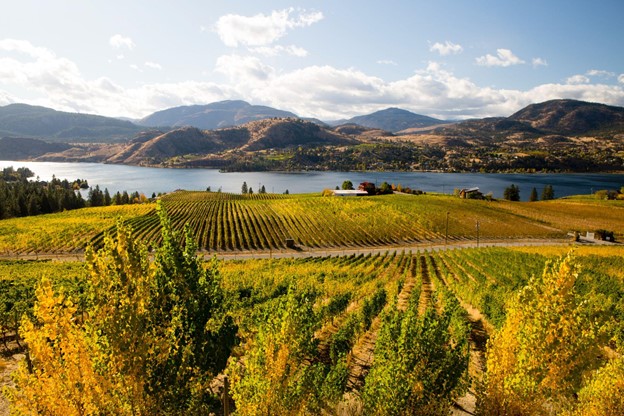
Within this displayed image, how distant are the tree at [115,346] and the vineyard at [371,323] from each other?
7.86 ft

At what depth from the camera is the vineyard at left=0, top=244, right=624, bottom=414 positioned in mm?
13719

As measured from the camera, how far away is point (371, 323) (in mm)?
35156

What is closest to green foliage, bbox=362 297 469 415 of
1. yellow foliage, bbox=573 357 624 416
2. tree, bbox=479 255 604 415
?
tree, bbox=479 255 604 415

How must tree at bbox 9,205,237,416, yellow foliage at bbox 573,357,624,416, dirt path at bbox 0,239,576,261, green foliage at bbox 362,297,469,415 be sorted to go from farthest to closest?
dirt path at bbox 0,239,576,261, green foliage at bbox 362,297,469,415, yellow foliage at bbox 573,357,624,416, tree at bbox 9,205,237,416

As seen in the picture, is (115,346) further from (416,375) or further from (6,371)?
(6,371)

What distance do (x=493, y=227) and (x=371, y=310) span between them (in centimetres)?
8490

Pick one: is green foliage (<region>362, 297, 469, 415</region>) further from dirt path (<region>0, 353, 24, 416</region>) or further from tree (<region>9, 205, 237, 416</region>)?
dirt path (<region>0, 353, 24, 416</region>)

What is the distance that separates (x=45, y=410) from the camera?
1203 centimetres

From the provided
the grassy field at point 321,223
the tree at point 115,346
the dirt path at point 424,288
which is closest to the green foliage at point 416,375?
the tree at point 115,346

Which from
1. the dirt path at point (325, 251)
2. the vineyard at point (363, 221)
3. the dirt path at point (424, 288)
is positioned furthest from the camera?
the vineyard at point (363, 221)

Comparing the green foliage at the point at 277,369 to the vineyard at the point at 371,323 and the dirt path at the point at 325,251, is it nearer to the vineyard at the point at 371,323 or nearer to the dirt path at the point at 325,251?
the vineyard at the point at 371,323

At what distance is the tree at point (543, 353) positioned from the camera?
14789 mm

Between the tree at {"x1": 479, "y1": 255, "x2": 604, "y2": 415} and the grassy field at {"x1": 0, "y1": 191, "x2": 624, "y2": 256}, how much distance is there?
2883 inches

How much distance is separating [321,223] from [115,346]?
96.5m
